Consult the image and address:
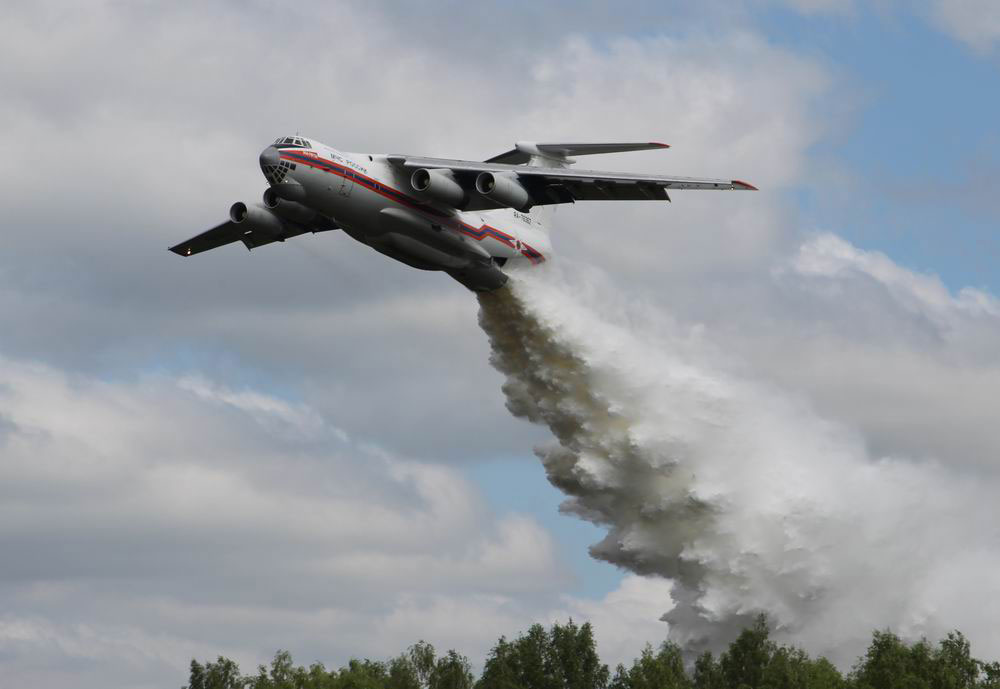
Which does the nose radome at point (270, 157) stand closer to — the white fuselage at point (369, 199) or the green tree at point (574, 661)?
the white fuselage at point (369, 199)

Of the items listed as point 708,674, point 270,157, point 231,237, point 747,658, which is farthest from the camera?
point 231,237

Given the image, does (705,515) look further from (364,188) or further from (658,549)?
(364,188)

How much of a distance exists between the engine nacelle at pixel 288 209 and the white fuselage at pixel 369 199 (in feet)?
5.20

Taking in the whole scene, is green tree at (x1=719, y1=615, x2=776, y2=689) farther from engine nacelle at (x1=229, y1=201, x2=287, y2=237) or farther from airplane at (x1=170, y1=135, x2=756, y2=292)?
engine nacelle at (x1=229, y1=201, x2=287, y2=237)

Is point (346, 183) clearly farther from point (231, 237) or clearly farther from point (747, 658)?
point (747, 658)

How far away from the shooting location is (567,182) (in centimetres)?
3653

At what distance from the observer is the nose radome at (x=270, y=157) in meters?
34.8

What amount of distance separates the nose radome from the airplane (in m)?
0.02

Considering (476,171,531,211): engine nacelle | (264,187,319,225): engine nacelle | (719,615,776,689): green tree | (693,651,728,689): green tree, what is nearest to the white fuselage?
(476,171,531,211): engine nacelle

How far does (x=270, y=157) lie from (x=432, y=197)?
3106mm

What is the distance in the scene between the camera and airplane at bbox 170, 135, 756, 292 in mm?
35031

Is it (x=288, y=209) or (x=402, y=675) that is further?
(x=402, y=675)

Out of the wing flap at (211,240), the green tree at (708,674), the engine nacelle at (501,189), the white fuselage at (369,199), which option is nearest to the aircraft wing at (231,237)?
the wing flap at (211,240)

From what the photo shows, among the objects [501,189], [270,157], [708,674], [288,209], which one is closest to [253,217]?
[288,209]
